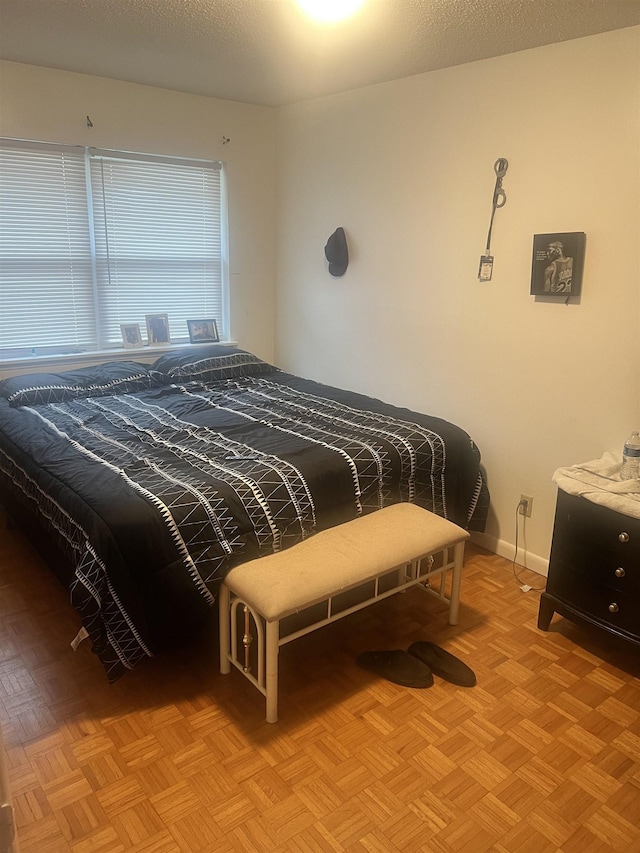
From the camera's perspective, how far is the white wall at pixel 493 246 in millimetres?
2424

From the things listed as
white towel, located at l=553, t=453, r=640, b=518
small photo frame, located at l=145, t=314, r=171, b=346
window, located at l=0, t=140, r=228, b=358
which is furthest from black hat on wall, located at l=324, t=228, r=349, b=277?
white towel, located at l=553, t=453, r=640, b=518

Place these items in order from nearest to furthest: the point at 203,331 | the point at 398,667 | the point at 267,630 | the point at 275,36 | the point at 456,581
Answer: the point at 267,630, the point at 398,667, the point at 456,581, the point at 275,36, the point at 203,331

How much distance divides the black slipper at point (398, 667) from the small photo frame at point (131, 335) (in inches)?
94.3

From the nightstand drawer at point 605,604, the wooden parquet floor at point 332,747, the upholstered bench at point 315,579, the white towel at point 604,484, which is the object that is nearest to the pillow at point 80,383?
the wooden parquet floor at point 332,747

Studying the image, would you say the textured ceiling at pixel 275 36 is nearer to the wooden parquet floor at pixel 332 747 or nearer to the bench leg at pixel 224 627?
the bench leg at pixel 224 627

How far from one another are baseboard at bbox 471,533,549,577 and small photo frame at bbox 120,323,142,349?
7.46 feet

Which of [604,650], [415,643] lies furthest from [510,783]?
[604,650]

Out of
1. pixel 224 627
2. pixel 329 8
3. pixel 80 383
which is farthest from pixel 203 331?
pixel 224 627

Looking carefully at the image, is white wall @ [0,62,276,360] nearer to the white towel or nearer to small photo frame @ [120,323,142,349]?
small photo frame @ [120,323,142,349]

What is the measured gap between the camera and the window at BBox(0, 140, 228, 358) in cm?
333

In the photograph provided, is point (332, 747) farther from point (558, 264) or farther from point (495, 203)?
point (495, 203)

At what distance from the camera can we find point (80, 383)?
3.30 meters

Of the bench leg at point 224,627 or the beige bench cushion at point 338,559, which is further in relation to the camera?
the bench leg at point 224,627

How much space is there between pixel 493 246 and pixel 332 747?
218 cm
